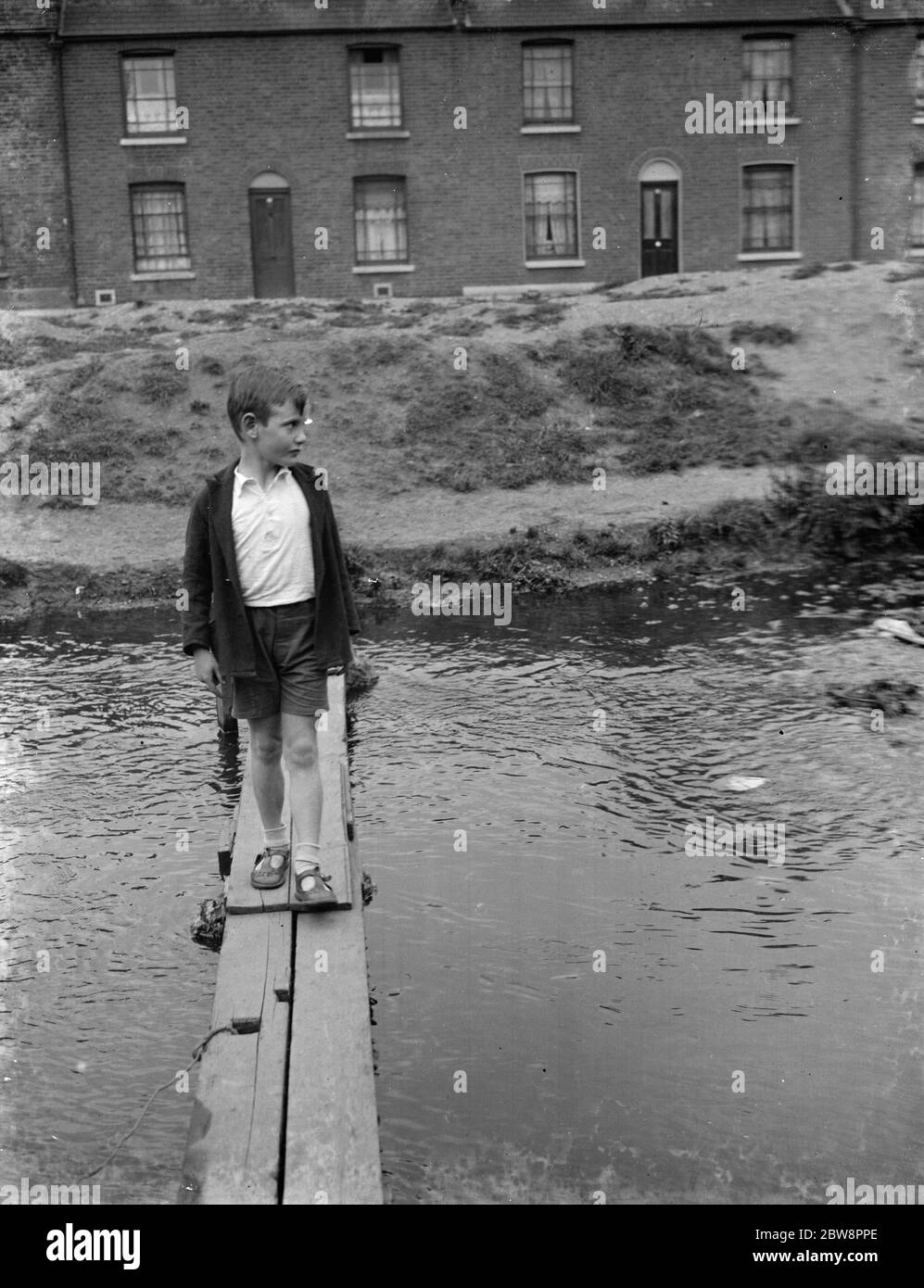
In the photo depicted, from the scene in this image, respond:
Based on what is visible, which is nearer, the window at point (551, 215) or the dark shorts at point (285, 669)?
the dark shorts at point (285, 669)

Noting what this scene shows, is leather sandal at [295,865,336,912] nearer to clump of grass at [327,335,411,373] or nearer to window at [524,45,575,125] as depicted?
clump of grass at [327,335,411,373]

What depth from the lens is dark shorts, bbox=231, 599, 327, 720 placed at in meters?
5.26

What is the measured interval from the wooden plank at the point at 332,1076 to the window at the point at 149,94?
88.5 ft

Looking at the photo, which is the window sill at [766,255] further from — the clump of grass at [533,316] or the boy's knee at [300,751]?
the boy's knee at [300,751]

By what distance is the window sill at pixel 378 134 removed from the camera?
1144 inches

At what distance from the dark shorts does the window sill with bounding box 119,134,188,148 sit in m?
26.1

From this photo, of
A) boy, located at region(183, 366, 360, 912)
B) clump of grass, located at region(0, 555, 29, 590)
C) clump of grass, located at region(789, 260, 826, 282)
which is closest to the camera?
boy, located at region(183, 366, 360, 912)

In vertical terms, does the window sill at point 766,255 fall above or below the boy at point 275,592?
above

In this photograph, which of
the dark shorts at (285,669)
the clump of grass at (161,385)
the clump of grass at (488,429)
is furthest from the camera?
the clump of grass at (161,385)

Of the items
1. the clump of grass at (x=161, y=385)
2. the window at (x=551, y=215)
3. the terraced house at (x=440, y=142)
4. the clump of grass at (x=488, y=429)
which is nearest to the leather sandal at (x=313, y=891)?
the clump of grass at (x=488, y=429)

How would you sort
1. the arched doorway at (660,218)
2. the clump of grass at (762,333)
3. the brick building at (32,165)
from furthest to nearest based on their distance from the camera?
the arched doorway at (660,218)
the brick building at (32,165)
the clump of grass at (762,333)

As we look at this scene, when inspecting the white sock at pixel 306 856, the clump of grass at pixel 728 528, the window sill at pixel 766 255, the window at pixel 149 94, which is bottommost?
the white sock at pixel 306 856

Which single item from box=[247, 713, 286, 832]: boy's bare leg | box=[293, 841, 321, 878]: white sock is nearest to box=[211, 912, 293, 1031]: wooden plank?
box=[293, 841, 321, 878]: white sock

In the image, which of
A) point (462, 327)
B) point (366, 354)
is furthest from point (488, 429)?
point (462, 327)
